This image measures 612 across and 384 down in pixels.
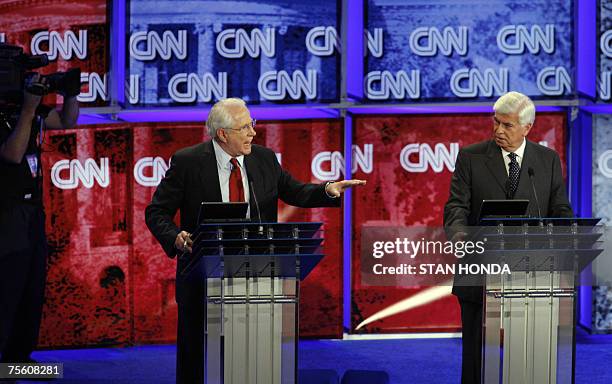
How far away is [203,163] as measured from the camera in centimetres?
432

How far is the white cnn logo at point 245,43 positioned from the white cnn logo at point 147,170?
0.84m

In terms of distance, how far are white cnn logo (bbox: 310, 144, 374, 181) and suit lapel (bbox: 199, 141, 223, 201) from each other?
7.41 ft

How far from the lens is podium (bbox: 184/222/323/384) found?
3604 millimetres

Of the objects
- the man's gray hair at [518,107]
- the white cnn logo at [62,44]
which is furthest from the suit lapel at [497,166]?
the white cnn logo at [62,44]

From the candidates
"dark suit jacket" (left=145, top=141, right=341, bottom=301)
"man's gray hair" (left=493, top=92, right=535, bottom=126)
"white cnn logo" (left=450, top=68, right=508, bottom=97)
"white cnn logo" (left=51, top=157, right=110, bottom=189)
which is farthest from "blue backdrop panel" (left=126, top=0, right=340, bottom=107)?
"man's gray hair" (left=493, top=92, right=535, bottom=126)

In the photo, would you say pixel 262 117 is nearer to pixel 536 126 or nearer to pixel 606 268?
pixel 536 126

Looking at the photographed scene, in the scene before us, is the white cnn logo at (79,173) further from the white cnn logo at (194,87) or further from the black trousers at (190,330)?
the black trousers at (190,330)

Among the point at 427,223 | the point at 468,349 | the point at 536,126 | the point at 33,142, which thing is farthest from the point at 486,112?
the point at 33,142

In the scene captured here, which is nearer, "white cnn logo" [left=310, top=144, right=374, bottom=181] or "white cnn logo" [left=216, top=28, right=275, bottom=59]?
"white cnn logo" [left=216, top=28, right=275, bottom=59]

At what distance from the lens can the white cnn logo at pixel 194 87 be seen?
6418mm

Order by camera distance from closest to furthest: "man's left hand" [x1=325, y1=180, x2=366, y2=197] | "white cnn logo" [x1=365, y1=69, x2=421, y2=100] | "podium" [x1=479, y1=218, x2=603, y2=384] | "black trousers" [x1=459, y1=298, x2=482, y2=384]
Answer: "podium" [x1=479, y1=218, x2=603, y2=384]
"man's left hand" [x1=325, y1=180, x2=366, y2=197]
"black trousers" [x1=459, y1=298, x2=482, y2=384]
"white cnn logo" [x1=365, y1=69, x2=421, y2=100]

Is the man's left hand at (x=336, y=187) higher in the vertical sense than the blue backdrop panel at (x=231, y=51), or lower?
lower

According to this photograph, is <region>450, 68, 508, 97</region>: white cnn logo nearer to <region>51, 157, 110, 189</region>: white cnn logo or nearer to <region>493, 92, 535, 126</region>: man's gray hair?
<region>493, 92, 535, 126</region>: man's gray hair

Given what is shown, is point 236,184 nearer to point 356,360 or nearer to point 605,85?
point 356,360
